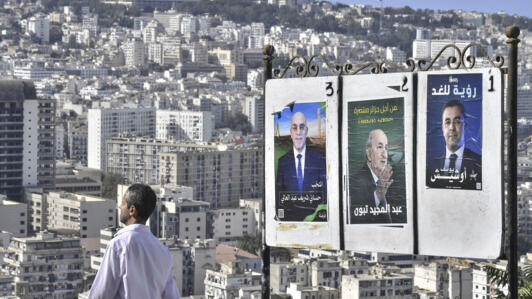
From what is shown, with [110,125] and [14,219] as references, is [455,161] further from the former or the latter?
[110,125]

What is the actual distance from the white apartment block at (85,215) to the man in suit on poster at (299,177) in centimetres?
2919

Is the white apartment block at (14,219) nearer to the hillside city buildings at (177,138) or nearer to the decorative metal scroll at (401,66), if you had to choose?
the hillside city buildings at (177,138)

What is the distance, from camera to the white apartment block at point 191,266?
2727 centimetres

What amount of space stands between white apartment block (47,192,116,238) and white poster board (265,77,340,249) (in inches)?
1148

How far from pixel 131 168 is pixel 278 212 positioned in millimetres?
43474

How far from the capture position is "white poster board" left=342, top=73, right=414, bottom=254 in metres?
3.80

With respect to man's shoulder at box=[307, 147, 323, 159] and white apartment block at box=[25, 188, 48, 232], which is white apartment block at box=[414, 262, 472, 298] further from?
man's shoulder at box=[307, 147, 323, 159]

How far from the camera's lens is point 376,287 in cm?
2494

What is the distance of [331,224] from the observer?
156 inches

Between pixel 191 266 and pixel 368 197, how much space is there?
2380 cm

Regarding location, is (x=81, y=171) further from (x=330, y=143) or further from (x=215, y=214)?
(x=330, y=143)

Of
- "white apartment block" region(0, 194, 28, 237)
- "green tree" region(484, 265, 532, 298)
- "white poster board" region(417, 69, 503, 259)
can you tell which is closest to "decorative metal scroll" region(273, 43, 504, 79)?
"white poster board" region(417, 69, 503, 259)

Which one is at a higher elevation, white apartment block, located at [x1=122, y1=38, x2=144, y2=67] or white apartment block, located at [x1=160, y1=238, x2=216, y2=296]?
white apartment block, located at [x1=122, y1=38, x2=144, y2=67]

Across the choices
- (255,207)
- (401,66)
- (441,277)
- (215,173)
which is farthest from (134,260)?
(215,173)
